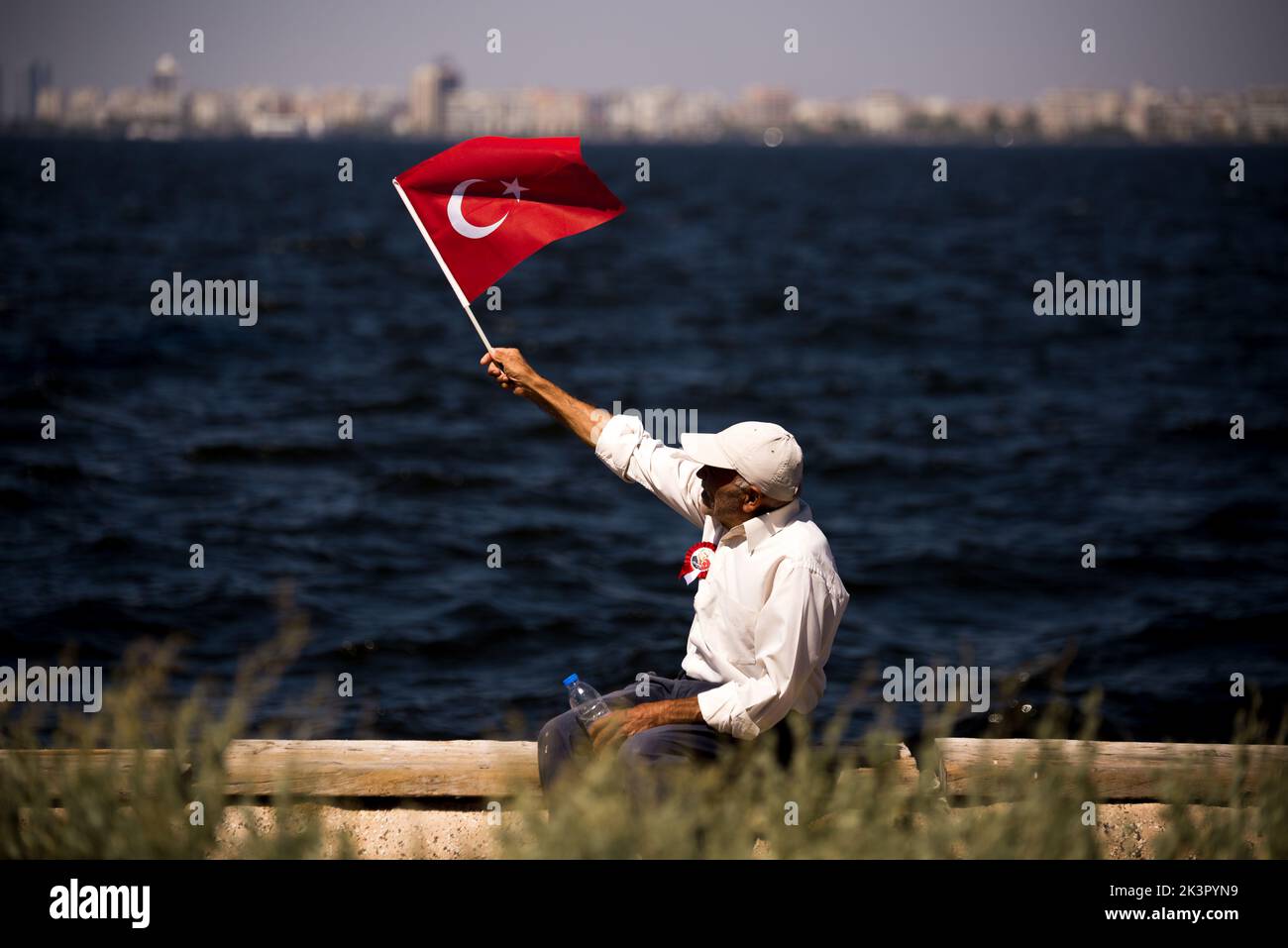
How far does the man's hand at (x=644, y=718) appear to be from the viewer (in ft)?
16.9

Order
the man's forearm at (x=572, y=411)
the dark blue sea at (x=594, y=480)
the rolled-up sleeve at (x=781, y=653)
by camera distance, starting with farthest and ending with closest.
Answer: the dark blue sea at (x=594, y=480), the man's forearm at (x=572, y=411), the rolled-up sleeve at (x=781, y=653)

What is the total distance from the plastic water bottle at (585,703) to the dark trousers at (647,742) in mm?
32

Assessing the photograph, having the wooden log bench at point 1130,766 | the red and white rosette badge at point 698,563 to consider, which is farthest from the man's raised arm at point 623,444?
the wooden log bench at point 1130,766

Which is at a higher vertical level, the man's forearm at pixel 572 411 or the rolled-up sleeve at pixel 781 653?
the man's forearm at pixel 572 411

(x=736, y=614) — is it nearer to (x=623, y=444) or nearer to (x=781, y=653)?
(x=781, y=653)

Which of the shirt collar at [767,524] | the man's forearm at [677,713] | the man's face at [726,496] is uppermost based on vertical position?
the man's face at [726,496]

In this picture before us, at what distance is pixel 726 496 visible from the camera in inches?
204

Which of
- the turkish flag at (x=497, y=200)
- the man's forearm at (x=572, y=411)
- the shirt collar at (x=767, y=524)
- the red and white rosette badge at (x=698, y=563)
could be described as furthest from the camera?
the turkish flag at (x=497, y=200)

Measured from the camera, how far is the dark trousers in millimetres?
5031

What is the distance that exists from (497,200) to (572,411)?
130cm

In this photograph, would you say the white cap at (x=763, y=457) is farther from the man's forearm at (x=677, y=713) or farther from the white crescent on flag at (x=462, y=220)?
the white crescent on flag at (x=462, y=220)

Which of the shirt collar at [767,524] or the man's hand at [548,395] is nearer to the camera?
the shirt collar at [767,524]

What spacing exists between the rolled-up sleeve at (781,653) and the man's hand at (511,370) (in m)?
1.32
